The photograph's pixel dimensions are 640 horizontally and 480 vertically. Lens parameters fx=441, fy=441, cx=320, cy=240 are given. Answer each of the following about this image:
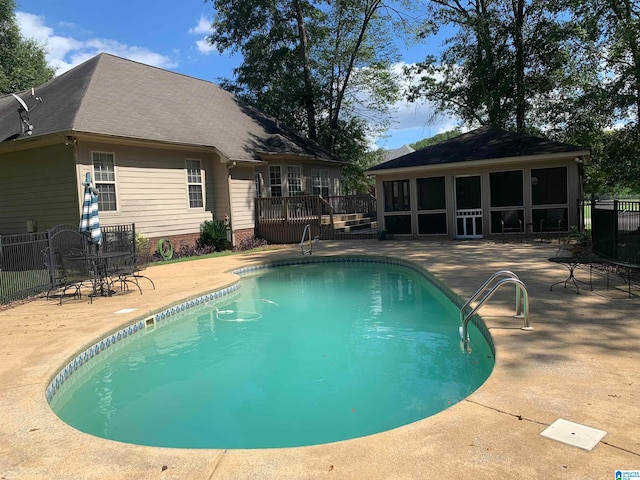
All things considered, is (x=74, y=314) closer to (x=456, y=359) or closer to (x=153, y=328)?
(x=153, y=328)

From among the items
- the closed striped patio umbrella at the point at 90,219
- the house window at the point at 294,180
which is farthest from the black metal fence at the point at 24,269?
the house window at the point at 294,180

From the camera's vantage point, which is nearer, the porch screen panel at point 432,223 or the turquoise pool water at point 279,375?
the turquoise pool water at point 279,375

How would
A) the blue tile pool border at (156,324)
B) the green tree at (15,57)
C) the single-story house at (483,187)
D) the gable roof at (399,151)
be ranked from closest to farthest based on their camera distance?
1. the blue tile pool border at (156,324)
2. the single-story house at (483,187)
3. the green tree at (15,57)
4. the gable roof at (399,151)

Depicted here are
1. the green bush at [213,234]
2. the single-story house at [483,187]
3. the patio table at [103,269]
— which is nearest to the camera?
the patio table at [103,269]

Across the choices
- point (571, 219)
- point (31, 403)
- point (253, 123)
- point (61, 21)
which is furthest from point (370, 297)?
point (61, 21)

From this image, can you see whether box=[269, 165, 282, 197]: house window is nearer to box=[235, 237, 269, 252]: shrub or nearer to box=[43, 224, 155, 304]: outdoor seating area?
box=[235, 237, 269, 252]: shrub

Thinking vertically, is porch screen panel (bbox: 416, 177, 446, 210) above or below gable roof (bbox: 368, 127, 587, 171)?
below

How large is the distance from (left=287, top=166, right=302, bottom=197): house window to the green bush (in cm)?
443

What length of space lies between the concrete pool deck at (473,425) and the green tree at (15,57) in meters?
25.9

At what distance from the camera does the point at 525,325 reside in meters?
5.45

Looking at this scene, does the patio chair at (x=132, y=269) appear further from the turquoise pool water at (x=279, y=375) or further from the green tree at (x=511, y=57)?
the green tree at (x=511, y=57)

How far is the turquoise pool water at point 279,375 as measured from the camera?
4316mm

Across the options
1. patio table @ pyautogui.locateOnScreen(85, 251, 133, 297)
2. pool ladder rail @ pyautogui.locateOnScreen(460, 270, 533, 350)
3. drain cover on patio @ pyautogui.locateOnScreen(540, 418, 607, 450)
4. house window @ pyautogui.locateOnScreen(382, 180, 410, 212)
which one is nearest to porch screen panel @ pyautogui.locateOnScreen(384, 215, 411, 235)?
house window @ pyautogui.locateOnScreen(382, 180, 410, 212)

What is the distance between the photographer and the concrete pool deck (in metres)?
2.73
